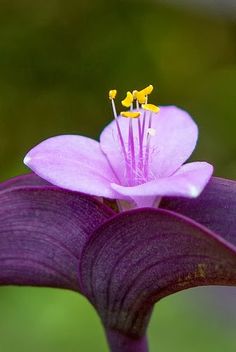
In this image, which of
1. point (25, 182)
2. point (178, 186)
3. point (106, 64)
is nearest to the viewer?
point (178, 186)

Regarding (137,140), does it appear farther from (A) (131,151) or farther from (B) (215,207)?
(B) (215,207)

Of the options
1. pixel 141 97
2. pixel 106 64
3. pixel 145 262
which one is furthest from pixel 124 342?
pixel 106 64

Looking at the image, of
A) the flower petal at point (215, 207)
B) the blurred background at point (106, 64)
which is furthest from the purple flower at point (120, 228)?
the blurred background at point (106, 64)

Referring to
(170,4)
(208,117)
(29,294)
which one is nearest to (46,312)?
(29,294)

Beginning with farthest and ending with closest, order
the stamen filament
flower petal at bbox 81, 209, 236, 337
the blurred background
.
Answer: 1. the blurred background
2. the stamen filament
3. flower petal at bbox 81, 209, 236, 337

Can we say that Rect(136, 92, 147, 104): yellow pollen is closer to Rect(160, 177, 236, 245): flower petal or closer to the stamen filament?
the stamen filament

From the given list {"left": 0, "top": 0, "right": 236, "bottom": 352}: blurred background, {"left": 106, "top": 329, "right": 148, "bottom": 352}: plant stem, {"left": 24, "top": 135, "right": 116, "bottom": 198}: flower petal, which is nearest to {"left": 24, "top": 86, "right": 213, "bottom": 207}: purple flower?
{"left": 24, "top": 135, "right": 116, "bottom": 198}: flower petal
